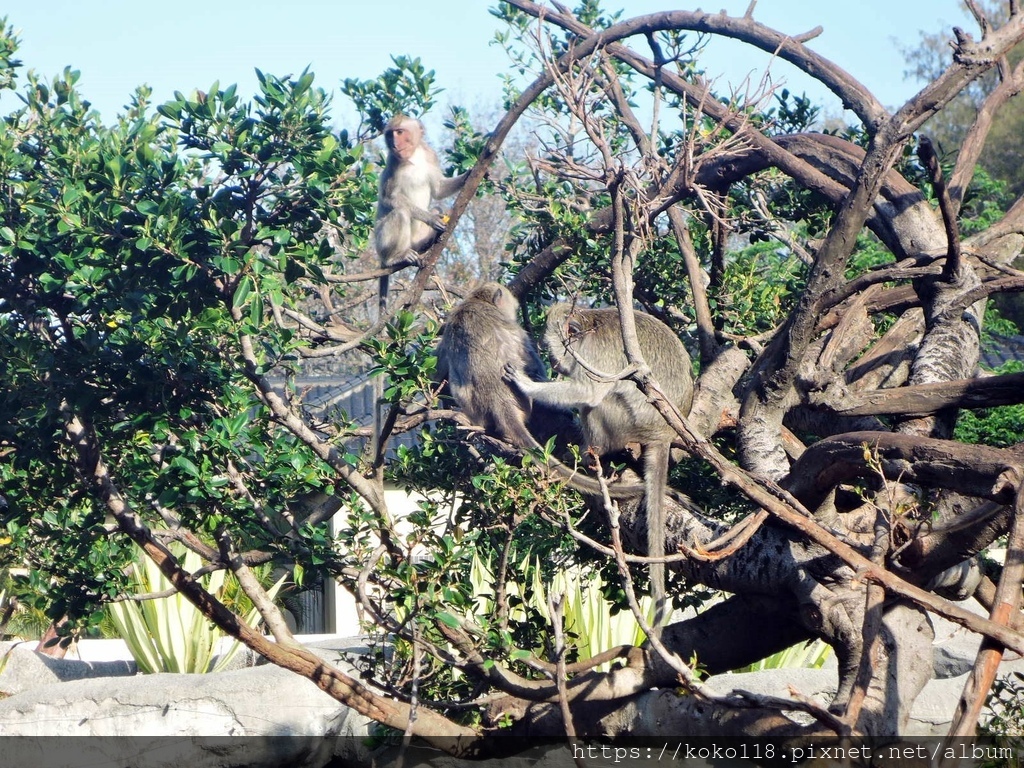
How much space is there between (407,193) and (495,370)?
2.29 meters

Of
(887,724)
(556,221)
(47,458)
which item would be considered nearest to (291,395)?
(47,458)

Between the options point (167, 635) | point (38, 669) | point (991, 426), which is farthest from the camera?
point (38, 669)

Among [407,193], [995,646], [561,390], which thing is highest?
[407,193]

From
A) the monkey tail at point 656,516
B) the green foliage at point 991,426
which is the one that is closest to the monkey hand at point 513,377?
the monkey tail at point 656,516

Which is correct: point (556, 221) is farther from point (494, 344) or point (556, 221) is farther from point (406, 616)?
point (406, 616)

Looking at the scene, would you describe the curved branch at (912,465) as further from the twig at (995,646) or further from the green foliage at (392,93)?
the green foliage at (392,93)

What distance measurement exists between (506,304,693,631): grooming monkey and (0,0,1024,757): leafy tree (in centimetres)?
16

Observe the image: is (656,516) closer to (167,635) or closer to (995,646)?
(995,646)

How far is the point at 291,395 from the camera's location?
191 inches

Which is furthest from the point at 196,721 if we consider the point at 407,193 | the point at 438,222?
the point at 407,193

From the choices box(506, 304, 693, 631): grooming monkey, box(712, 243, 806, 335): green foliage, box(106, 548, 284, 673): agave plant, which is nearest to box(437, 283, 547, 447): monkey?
box(506, 304, 693, 631): grooming monkey

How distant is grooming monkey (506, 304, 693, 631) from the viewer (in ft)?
15.7

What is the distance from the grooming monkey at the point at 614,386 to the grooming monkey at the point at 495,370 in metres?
0.12

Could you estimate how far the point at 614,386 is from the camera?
512cm
